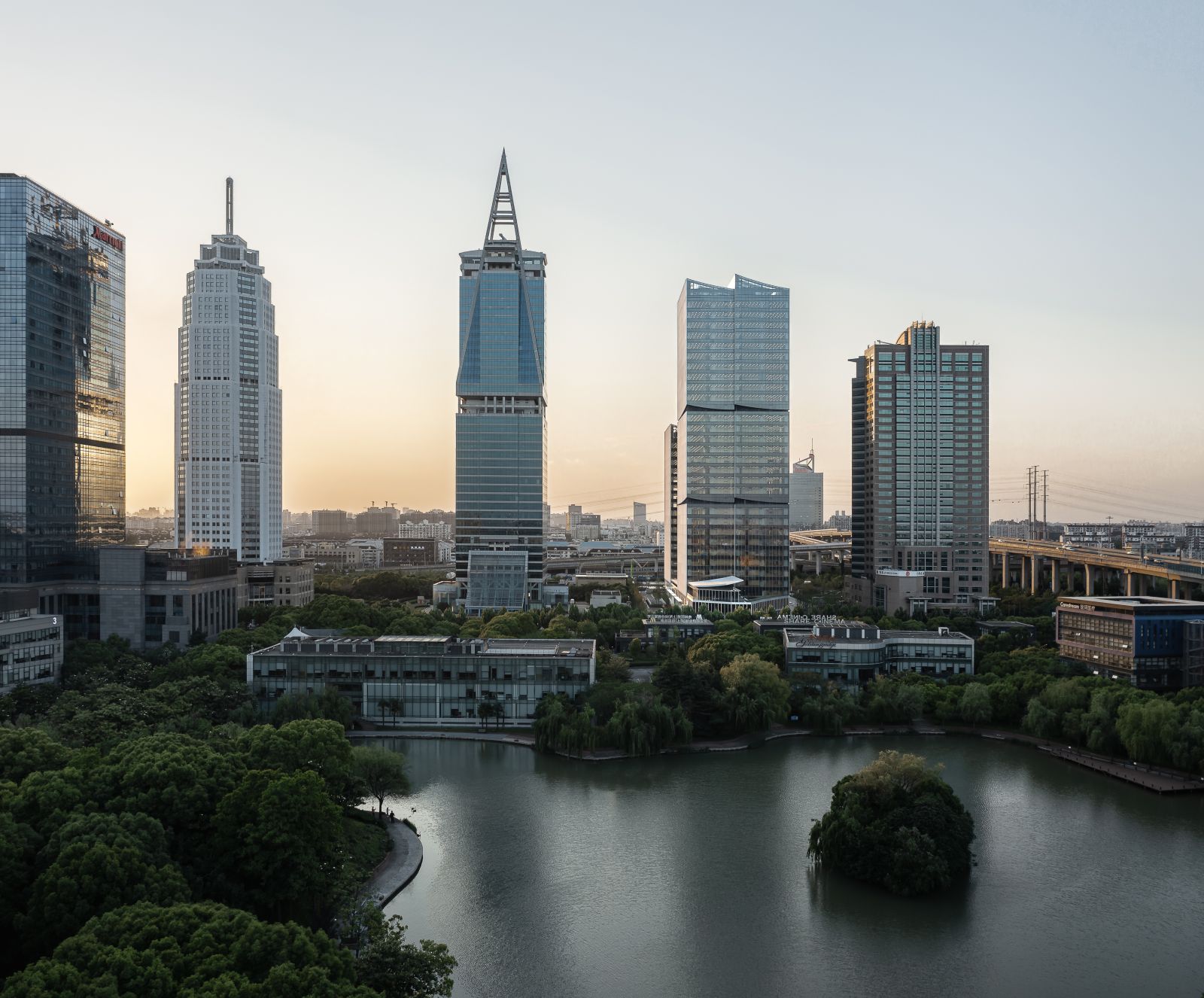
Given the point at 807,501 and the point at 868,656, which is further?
the point at 807,501

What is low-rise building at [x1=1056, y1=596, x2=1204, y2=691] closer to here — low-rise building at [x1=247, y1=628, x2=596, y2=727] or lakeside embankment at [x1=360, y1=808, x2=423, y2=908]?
low-rise building at [x1=247, y1=628, x2=596, y2=727]

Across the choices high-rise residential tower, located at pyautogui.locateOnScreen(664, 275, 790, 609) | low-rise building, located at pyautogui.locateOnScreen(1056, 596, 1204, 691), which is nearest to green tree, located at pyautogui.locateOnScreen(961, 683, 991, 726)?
low-rise building, located at pyautogui.locateOnScreen(1056, 596, 1204, 691)

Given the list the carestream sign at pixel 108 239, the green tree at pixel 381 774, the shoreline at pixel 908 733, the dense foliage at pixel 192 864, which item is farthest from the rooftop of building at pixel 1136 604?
the carestream sign at pixel 108 239

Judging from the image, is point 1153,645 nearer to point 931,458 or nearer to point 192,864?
point 931,458

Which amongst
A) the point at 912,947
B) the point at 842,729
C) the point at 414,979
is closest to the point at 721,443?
the point at 842,729

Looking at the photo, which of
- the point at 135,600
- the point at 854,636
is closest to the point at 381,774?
the point at 854,636

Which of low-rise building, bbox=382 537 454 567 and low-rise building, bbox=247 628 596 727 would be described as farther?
low-rise building, bbox=382 537 454 567
